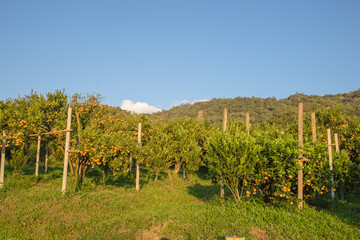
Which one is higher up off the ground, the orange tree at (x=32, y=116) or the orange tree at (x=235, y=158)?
the orange tree at (x=32, y=116)

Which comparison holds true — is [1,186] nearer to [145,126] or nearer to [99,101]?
[99,101]

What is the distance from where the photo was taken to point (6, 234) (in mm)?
8109

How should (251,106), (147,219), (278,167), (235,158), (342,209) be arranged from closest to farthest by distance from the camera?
(147,219), (278,167), (235,158), (342,209), (251,106)

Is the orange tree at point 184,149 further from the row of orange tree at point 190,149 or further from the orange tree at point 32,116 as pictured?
the orange tree at point 32,116

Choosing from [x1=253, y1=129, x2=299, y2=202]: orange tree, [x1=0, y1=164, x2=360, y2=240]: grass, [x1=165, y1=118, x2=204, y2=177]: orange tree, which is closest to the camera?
Answer: [x1=0, y1=164, x2=360, y2=240]: grass

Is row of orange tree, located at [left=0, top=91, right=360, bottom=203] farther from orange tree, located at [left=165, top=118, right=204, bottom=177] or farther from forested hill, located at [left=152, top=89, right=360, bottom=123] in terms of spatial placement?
forested hill, located at [left=152, top=89, right=360, bottom=123]

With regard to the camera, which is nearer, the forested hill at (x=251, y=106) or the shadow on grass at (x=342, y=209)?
the shadow on grass at (x=342, y=209)

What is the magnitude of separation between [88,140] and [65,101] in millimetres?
6124

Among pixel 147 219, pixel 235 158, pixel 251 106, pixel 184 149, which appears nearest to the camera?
pixel 147 219

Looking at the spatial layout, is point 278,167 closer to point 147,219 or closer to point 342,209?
point 342,209

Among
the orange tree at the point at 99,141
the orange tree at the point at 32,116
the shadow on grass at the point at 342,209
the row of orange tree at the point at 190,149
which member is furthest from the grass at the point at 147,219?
the orange tree at the point at 32,116

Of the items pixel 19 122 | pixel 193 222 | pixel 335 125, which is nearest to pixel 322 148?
pixel 193 222

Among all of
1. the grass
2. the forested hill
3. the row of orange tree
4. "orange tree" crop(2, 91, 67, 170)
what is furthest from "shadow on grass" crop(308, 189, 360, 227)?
the forested hill

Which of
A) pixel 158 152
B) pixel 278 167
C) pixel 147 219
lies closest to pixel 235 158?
pixel 278 167
